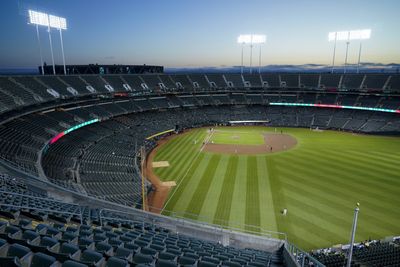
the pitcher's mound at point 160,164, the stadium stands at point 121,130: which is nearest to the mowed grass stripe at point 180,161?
the pitcher's mound at point 160,164

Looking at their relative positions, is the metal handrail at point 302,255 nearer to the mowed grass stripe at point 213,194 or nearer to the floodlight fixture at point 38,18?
the mowed grass stripe at point 213,194

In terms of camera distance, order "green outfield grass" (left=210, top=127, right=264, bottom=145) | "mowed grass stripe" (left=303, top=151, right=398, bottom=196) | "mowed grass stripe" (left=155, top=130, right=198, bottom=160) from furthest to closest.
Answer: "green outfield grass" (left=210, top=127, right=264, bottom=145)
"mowed grass stripe" (left=155, top=130, right=198, bottom=160)
"mowed grass stripe" (left=303, top=151, right=398, bottom=196)

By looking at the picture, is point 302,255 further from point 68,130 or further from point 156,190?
point 68,130

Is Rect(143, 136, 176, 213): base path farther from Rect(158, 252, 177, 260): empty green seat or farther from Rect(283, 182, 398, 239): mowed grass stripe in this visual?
Rect(158, 252, 177, 260): empty green seat

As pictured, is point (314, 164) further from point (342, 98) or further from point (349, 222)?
point (342, 98)

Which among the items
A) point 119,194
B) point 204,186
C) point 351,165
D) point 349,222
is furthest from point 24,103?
point 351,165

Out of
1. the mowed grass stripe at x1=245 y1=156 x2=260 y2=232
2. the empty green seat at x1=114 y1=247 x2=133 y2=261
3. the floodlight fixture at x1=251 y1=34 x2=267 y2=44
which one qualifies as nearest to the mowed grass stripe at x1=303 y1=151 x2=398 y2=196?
the mowed grass stripe at x1=245 y1=156 x2=260 y2=232
